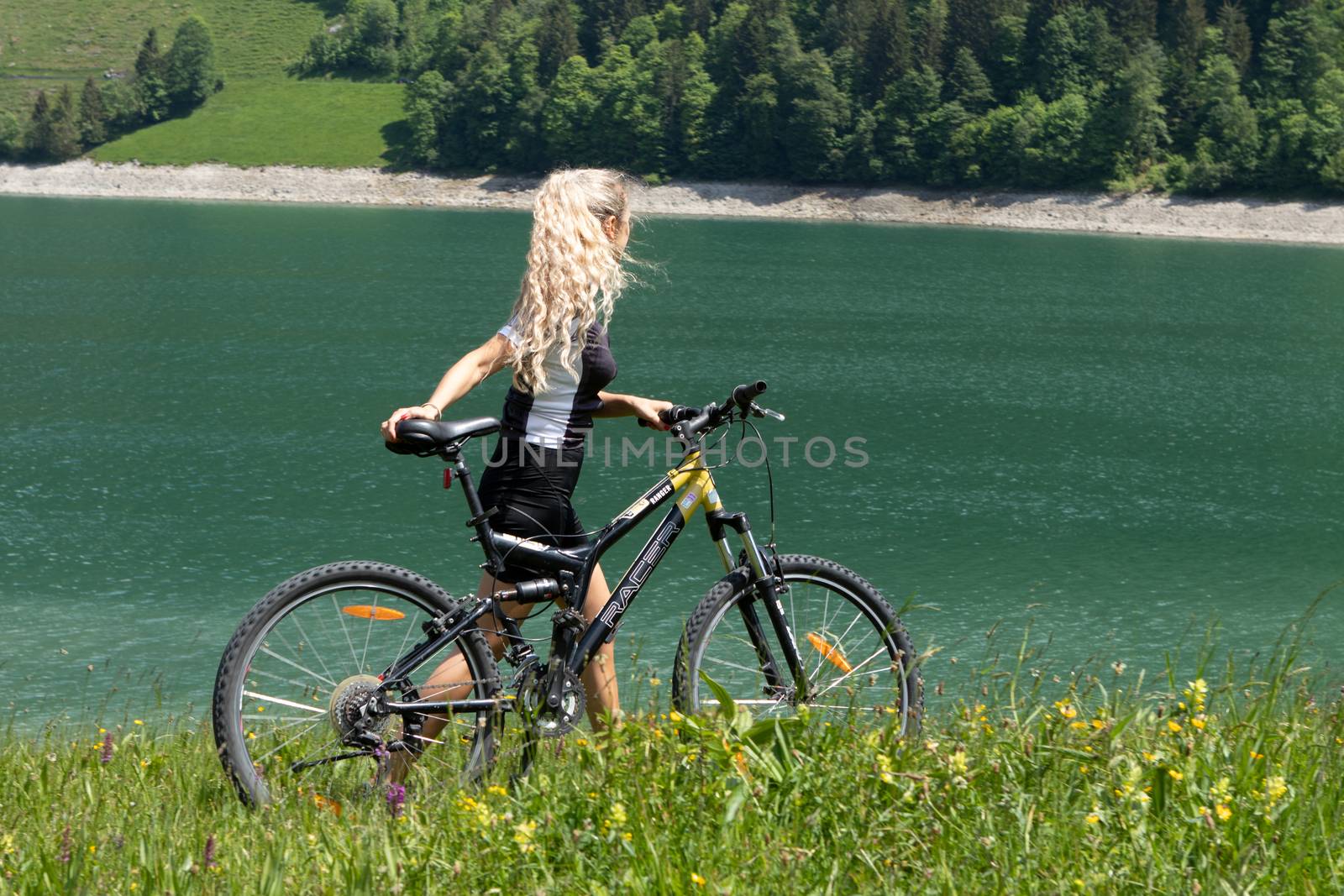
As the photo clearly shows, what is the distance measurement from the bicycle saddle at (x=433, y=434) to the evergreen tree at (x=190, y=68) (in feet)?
494

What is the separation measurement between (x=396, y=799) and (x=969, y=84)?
11695 cm

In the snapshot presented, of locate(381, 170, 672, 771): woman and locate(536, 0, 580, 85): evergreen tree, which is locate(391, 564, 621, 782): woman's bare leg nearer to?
locate(381, 170, 672, 771): woman

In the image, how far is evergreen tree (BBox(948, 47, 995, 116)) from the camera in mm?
112688

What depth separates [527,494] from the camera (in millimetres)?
4469

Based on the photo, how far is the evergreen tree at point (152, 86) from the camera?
139375 mm

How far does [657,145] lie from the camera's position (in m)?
119

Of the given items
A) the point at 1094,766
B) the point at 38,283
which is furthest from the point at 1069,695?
the point at 38,283

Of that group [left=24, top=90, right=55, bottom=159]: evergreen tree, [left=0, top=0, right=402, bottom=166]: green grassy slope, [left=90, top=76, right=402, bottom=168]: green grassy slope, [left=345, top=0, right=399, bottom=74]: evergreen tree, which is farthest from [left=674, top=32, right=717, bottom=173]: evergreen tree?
[left=24, top=90, right=55, bottom=159]: evergreen tree

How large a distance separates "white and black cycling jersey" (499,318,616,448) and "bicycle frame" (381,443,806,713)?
294mm

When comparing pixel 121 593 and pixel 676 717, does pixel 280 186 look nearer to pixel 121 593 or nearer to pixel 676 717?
pixel 121 593

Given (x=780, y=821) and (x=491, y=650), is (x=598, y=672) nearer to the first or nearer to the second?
(x=491, y=650)

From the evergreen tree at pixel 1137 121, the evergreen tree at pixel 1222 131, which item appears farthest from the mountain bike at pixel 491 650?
the evergreen tree at pixel 1137 121

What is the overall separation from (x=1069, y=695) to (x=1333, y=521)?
15426 millimetres

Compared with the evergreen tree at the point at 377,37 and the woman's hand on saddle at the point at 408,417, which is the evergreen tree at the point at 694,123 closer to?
the evergreen tree at the point at 377,37
